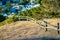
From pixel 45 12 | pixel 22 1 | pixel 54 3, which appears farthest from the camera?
pixel 22 1

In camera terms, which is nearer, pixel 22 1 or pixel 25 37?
pixel 25 37

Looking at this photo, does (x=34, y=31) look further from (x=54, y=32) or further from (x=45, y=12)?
(x=45, y=12)

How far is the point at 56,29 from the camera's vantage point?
15.4 meters

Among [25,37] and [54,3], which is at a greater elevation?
[54,3]

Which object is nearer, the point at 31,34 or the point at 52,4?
the point at 31,34

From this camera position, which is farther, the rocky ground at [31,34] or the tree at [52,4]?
the tree at [52,4]

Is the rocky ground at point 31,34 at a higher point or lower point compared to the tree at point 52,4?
lower

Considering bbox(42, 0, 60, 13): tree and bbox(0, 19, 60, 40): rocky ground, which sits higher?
bbox(42, 0, 60, 13): tree

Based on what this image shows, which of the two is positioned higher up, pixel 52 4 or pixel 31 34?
pixel 52 4

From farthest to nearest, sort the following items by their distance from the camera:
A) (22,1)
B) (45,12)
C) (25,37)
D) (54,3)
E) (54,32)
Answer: (22,1), (45,12), (54,3), (54,32), (25,37)

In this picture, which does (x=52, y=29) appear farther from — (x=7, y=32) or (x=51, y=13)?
(x=51, y=13)

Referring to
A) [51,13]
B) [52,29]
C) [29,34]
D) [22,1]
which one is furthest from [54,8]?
[22,1]

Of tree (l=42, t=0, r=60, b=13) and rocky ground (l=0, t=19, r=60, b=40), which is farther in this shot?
tree (l=42, t=0, r=60, b=13)

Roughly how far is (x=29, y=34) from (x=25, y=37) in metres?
0.86
